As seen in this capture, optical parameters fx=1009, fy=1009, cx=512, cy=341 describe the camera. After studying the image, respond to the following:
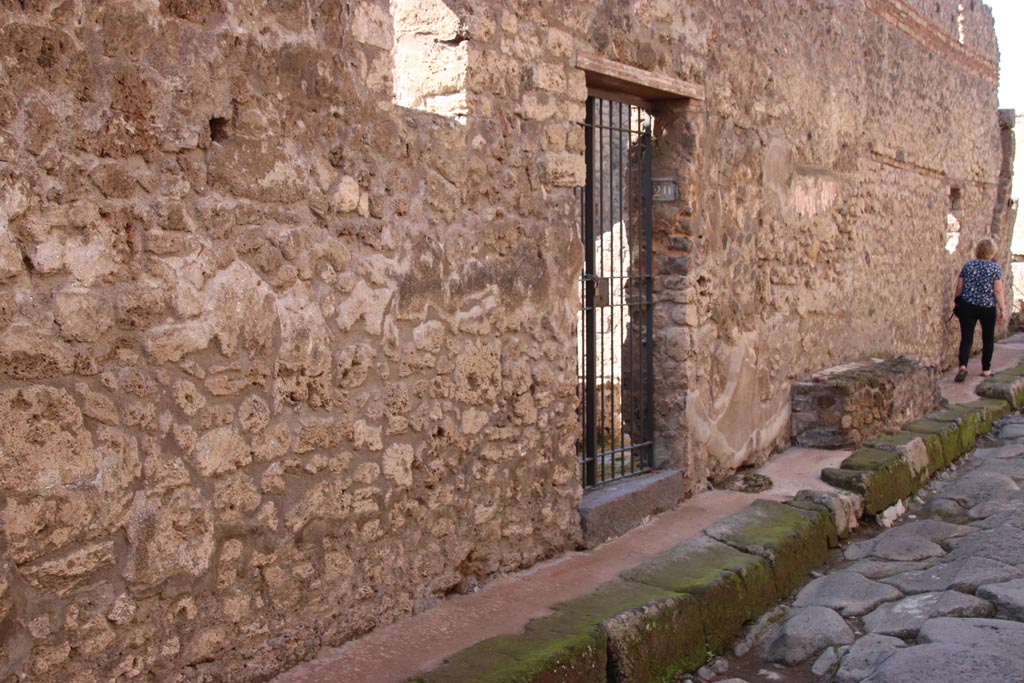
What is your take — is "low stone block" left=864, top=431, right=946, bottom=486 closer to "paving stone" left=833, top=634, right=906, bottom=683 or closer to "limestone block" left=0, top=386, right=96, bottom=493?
"paving stone" left=833, top=634, right=906, bottom=683

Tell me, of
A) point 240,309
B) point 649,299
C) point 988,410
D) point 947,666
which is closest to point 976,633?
point 947,666

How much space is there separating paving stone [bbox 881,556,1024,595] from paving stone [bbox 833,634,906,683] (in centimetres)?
66

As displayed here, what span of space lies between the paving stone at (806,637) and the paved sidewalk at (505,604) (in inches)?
25.2

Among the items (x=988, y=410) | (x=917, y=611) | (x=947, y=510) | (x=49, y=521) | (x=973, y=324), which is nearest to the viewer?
(x=49, y=521)

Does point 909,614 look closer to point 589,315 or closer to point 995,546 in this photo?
point 995,546

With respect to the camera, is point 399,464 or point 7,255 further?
point 399,464

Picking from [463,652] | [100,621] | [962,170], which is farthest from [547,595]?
[962,170]

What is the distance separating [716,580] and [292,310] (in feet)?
7.18

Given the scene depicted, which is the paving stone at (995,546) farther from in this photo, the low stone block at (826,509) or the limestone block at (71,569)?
the limestone block at (71,569)

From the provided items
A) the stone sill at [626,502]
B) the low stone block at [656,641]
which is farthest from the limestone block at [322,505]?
the stone sill at [626,502]

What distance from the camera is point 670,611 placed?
382cm

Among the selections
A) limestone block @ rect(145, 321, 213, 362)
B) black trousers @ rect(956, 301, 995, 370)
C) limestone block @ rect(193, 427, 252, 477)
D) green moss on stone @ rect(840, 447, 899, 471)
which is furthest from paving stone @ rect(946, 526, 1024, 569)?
black trousers @ rect(956, 301, 995, 370)

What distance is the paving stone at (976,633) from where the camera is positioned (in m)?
3.63

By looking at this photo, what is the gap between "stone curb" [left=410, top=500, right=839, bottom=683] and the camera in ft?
10.5
